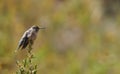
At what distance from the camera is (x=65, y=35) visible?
2031cm

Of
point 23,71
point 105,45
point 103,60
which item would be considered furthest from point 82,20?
point 23,71

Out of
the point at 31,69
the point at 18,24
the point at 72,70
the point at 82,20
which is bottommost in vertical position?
the point at 31,69

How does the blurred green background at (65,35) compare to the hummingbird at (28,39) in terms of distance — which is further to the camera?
the blurred green background at (65,35)

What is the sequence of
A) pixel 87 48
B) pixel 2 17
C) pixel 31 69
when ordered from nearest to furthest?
pixel 31 69, pixel 2 17, pixel 87 48

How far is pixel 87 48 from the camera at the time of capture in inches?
764

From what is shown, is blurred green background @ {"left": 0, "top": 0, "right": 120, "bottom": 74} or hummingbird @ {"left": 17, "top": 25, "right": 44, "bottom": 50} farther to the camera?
blurred green background @ {"left": 0, "top": 0, "right": 120, "bottom": 74}

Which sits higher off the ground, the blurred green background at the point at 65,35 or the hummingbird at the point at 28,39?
the blurred green background at the point at 65,35

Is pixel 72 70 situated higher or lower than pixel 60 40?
lower

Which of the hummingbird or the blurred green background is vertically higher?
the blurred green background

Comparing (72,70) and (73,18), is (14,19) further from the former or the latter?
(73,18)

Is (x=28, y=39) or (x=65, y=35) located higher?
(x=65, y=35)

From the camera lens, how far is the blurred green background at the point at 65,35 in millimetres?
16675

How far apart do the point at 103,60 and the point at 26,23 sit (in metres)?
1.87

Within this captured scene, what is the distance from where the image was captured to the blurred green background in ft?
54.7
